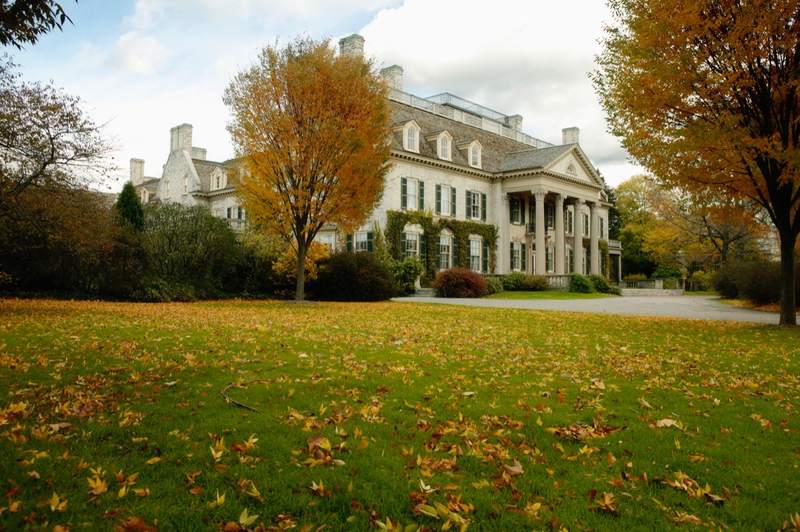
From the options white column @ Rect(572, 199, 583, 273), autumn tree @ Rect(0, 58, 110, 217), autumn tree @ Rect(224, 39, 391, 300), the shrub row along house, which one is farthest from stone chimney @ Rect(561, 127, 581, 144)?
autumn tree @ Rect(0, 58, 110, 217)

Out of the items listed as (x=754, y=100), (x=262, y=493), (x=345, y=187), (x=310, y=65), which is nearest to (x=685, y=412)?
(x=262, y=493)

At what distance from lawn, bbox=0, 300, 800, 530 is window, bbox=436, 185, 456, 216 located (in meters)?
28.6

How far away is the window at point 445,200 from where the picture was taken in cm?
3656

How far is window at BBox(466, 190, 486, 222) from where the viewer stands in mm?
38906

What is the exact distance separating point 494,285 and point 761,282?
49.8 feet

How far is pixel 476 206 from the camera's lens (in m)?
39.4

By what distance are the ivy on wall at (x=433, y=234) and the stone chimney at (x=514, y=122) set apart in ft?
53.1

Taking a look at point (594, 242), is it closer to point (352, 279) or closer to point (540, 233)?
point (540, 233)

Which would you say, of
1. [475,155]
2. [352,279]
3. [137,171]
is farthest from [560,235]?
[137,171]

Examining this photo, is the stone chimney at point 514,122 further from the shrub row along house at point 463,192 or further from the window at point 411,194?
the window at point 411,194

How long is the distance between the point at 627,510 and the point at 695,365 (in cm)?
549

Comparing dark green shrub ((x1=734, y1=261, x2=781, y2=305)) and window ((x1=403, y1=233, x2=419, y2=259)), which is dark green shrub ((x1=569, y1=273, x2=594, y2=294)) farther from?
dark green shrub ((x1=734, y1=261, x2=781, y2=305))

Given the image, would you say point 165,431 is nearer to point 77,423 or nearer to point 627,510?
point 77,423

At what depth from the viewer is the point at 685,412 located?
531 cm
